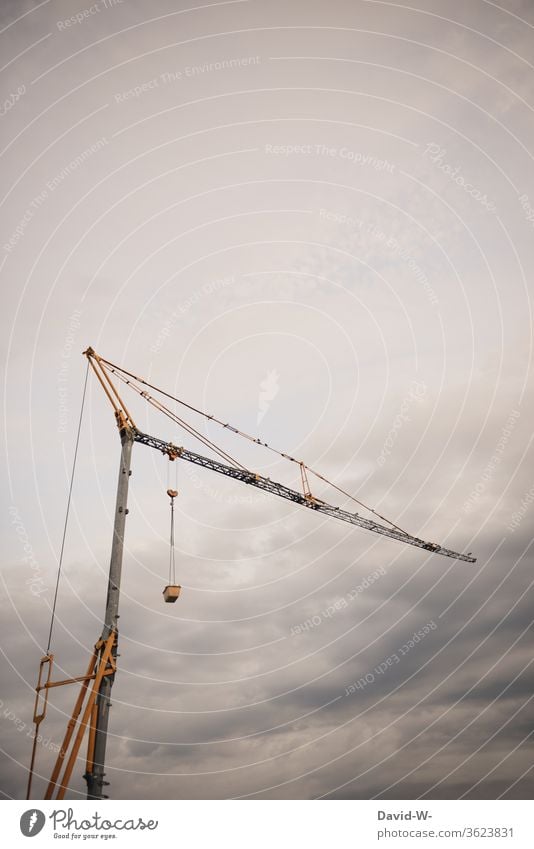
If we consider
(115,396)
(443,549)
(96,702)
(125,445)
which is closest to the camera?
(96,702)

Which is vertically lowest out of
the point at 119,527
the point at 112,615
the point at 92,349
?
the point at 112,615

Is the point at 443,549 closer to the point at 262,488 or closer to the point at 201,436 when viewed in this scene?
the point at 262,488

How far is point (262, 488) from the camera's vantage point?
51.0 m

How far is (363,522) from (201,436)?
81.9 ft
